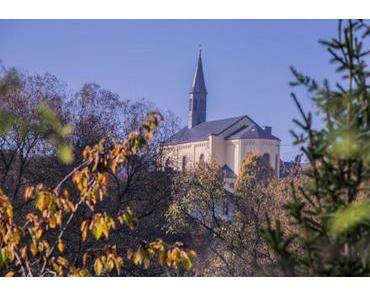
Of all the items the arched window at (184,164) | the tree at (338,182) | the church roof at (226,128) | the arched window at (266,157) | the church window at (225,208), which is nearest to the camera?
the tree at (338,182)

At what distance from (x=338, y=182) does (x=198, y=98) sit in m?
1.54

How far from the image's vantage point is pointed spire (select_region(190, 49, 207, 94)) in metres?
3.47

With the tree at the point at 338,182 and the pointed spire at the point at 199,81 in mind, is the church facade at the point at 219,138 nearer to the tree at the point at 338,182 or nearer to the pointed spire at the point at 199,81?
the pointed spire at the point at 199,81

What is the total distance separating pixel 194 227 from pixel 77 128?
3.53 feet

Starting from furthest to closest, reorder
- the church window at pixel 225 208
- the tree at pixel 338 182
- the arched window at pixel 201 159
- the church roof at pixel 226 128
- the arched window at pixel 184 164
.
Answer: the church window at pixel 225 208, the arched window at pixel 184 164, the arched window at pixel 201 159, the church roof at pixel 226 128, the tree at pixel 338 182

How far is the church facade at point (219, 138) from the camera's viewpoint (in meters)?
3.42

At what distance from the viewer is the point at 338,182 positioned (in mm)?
2049

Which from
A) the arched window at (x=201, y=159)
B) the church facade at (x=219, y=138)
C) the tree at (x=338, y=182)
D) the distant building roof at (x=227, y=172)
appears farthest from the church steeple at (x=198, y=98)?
the tree at (x=338, y=182)

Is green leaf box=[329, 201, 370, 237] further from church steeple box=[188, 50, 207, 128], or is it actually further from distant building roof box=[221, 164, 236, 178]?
distant building roof box=[221, 164, 236, 178]

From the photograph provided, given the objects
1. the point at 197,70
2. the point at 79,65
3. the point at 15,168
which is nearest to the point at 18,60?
the point at 79,65

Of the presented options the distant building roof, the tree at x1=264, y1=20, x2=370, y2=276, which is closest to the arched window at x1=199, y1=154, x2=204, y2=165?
the distant building roof

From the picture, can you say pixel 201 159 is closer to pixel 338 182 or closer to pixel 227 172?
pixel 227 172

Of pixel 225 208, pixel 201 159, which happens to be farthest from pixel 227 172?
pixel 225 208
